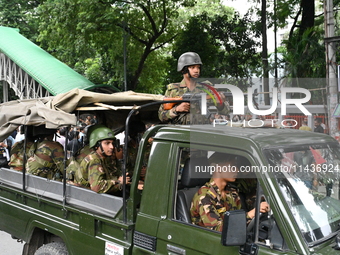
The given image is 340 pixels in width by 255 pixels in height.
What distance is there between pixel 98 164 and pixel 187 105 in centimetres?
107

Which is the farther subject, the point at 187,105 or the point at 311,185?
the point at 187,105

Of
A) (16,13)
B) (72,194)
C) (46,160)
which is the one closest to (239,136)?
(72,194)

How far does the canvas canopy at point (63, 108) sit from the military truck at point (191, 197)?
32mm

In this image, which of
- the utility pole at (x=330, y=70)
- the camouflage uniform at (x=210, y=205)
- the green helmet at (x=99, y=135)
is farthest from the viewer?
the utility pole at (x=330, y=70)

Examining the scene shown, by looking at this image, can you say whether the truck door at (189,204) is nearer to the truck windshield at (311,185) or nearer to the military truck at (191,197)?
the military truck at (191,197)

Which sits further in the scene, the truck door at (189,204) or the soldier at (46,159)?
the soldier at (46,159)

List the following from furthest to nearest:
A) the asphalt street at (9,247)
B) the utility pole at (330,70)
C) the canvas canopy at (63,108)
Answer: the utility pole at (330,70), the asphalt street at (9,247), the canvas canopy at (63,108)

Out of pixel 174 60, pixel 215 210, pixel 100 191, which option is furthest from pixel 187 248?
pixel 174 60

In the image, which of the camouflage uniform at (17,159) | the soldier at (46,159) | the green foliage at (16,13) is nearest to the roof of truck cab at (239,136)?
the soldier at (46,159)

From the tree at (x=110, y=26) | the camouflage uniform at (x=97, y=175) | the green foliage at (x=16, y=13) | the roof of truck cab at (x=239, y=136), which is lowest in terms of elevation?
the camouflage uniform at (x=97, y=175)

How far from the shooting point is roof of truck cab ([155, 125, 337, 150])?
2.85 meters

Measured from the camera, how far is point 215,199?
3.23 metres

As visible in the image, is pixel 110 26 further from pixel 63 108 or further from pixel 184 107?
pixel 184 107

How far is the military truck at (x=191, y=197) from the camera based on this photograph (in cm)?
259
